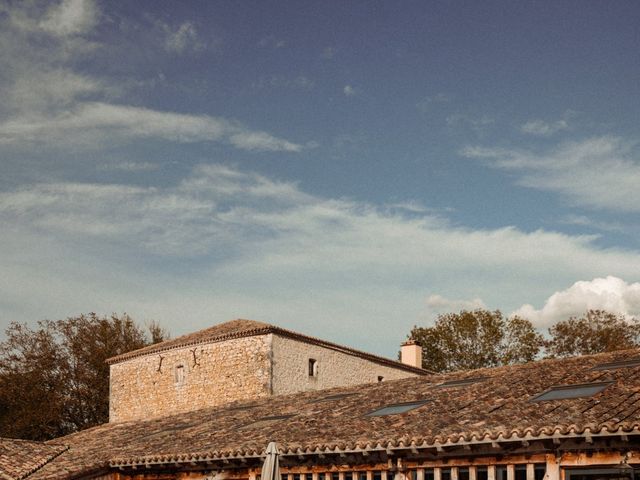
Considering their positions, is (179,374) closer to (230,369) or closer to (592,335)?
(230,369)

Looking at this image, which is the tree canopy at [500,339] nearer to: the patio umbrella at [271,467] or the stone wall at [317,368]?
the stone wall at [317,368]

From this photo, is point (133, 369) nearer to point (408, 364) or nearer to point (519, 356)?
point (408, 364)

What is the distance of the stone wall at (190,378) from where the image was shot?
30188 millimetres

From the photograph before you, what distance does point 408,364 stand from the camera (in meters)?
38.2

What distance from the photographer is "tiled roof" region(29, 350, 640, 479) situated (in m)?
12.9

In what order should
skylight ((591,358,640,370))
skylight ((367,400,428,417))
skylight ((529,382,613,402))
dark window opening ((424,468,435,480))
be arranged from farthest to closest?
skylight ((367,400,428,417))
skylight ((591,358,640,370))
skylight ((529,382,613,402))
dark window opening ((424,468,435,480))

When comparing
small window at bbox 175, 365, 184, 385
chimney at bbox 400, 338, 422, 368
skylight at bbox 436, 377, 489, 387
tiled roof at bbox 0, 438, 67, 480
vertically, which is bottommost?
tiled roof at bbox 0, 438, 67, 480

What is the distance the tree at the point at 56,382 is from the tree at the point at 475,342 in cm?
2042

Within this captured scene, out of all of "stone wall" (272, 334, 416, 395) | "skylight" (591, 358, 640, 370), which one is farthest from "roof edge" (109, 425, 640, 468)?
"stone wall" (272, 334, 416, 395)

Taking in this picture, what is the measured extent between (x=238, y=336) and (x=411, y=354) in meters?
11.7

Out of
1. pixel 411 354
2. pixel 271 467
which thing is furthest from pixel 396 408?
pixel 411 354

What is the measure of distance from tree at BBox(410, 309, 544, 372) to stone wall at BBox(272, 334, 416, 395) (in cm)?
1545

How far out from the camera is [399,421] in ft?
51.8

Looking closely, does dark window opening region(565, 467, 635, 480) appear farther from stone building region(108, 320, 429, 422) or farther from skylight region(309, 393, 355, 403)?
stone building region(108, 320, 429, 422)
